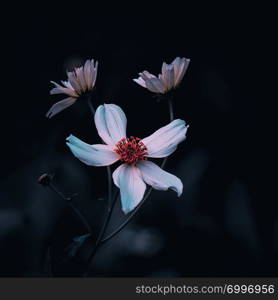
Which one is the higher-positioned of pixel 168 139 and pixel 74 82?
pixel 74 82

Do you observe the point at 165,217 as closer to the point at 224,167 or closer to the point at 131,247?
the point at 131,247

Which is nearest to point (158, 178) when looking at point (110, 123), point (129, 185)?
point (129, 185)

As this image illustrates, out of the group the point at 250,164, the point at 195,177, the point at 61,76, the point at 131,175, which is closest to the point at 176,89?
the point at 131,175

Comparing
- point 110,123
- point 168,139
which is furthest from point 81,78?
point 168,139

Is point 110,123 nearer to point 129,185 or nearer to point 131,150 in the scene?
point 131,150

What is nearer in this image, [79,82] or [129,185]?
[129,185]

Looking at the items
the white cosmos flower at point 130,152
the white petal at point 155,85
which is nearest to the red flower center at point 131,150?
the white cosmos flower at point 130,152

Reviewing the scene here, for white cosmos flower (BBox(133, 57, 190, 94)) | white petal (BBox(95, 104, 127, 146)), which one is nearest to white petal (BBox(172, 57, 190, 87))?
white cosmos flower (BBox(133, 57, 190, 94))
